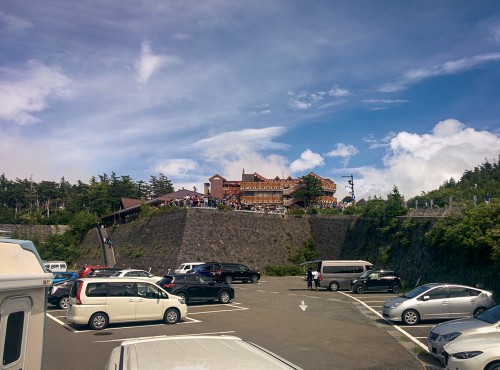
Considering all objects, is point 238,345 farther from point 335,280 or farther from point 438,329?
point 335,280

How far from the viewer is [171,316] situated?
1677 cm

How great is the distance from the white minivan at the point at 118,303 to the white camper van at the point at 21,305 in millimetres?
10623

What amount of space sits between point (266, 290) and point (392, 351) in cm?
1876

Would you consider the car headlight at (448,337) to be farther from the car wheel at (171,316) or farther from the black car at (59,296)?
the black car at (59,296)

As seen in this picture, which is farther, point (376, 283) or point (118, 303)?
point (376, 283)

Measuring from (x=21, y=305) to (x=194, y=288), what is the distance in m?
17.3

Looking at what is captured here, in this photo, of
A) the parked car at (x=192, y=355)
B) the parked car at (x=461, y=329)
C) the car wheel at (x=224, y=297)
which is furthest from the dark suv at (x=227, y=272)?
the parked car at (x=192, y=355)

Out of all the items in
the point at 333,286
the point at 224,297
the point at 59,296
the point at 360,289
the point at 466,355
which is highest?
the point at 466,355

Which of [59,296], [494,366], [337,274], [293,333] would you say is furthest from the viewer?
[337,274]

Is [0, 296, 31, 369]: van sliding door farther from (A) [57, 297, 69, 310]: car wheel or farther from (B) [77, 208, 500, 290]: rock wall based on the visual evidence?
(B) [77, 208, 500, 290]: rock wall

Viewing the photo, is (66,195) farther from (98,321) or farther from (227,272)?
(98,321)

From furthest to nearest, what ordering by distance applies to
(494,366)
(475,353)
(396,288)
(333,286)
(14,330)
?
(333,286)
(396,288)
(475,353)
(494,366)
(14,330)

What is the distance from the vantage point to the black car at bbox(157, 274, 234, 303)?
21589 mm

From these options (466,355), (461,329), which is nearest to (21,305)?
(466,355)
